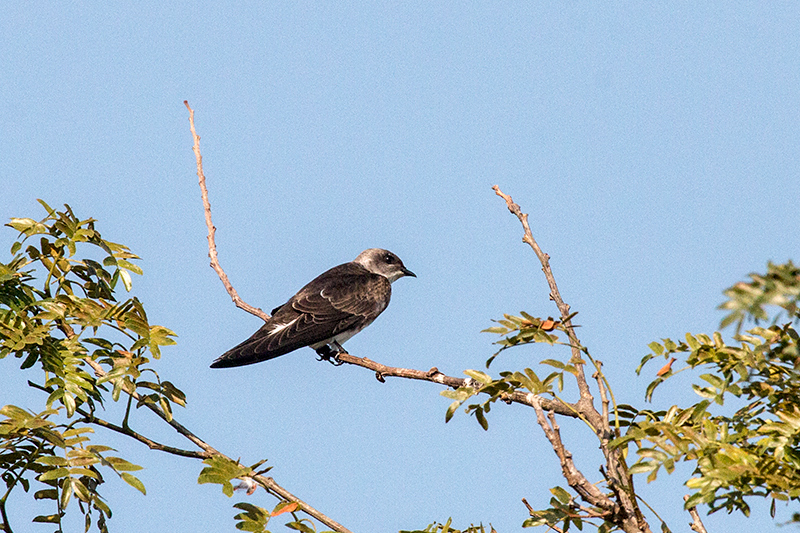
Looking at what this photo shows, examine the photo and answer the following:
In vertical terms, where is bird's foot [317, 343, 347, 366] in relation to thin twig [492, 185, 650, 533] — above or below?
above

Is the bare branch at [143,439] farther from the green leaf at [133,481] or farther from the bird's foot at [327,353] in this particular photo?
the bird's foot at [327,353]

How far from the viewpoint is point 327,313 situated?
11.9 m

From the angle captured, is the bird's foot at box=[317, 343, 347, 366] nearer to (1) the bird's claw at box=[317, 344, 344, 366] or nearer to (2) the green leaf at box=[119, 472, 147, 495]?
(1) the bird's claw at box=[317, 344, 344, 366]

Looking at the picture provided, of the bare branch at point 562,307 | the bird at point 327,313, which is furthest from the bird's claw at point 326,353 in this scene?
the bare branch at point 562,307

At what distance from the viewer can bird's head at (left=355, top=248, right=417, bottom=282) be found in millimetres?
14422

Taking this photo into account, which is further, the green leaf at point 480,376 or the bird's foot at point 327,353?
the bird's foot at point 327,353

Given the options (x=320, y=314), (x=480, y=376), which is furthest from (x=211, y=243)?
(x=480, y=376)

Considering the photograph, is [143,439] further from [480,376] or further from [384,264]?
[384,264]

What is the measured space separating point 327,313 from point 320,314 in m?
0.13

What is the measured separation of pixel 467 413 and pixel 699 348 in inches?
43.3

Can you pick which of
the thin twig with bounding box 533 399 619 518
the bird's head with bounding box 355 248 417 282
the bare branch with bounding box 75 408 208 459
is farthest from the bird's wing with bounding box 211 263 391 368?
the thin twig with bounding box 533 399 619 518

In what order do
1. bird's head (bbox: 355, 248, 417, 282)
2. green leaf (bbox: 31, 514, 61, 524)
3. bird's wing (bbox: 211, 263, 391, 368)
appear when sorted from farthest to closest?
bird's head (bbox: 355, 248, 417, 282), bird's wing (bbox: 211, 263, 391, 368), green leaf (bbox: 31, 514, 61, 524)

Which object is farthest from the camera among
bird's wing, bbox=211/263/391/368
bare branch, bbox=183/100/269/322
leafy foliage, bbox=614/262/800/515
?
bird's wing, bbox=211/263/391/368

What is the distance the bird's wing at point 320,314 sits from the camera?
1040 centimetres
